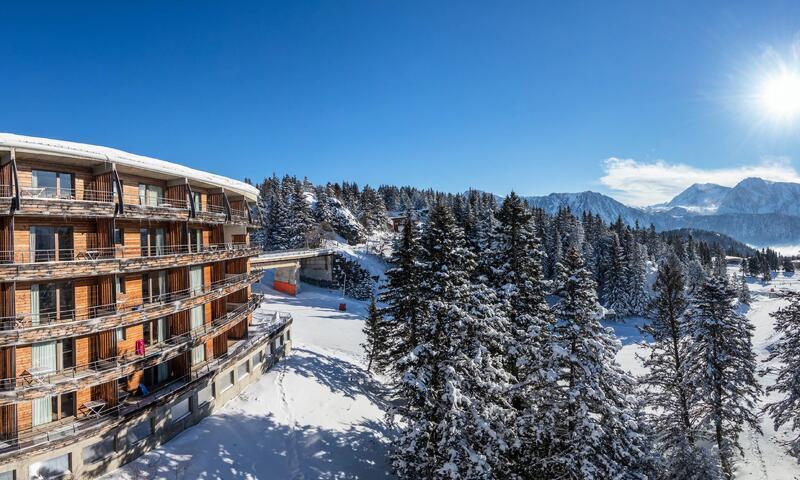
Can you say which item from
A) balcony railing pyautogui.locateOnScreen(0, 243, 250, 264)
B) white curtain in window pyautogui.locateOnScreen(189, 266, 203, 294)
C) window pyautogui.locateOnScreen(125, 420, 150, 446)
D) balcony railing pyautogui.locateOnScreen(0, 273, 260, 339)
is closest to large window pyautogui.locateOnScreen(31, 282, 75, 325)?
balcony railing pyautogui.locateOnScreen(0, 273, 260, 339)

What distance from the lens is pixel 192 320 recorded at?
83.7 feet

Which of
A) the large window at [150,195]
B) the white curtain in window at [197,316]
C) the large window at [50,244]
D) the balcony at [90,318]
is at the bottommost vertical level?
the white curtain in window at [197,316]

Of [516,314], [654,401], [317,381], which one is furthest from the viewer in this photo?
[317,381]

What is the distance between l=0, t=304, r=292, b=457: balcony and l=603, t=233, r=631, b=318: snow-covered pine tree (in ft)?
225

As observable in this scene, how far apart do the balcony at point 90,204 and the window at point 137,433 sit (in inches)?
420

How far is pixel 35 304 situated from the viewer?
58.1 ft

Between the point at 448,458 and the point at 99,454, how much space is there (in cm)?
1621

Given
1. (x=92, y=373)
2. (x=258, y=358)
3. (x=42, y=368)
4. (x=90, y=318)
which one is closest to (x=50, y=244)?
(x=90, y=318)

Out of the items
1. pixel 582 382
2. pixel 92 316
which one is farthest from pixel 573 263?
pixel 92 316

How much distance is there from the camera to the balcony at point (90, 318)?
16.6 metres

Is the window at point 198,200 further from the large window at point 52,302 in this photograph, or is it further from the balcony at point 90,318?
the large window at point 52,302

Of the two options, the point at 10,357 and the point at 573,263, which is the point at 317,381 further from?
the point at 573,263

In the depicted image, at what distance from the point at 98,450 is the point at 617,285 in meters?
79.0

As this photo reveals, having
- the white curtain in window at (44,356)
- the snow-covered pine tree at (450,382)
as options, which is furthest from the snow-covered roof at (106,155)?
the snow-covered pine tree at (450,382)
